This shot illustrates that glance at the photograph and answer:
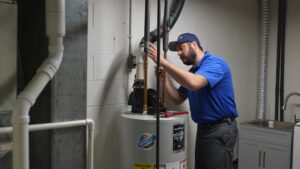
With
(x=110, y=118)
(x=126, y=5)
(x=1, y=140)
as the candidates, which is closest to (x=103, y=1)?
(x=126, y=5)

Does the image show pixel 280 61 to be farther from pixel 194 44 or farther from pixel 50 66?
pixel 50 66

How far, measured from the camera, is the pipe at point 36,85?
1304mm

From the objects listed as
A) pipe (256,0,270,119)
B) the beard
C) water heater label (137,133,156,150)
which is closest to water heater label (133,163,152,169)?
water heater label (137,133,156,150)

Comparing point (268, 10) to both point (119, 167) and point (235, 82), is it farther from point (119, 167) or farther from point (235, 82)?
point (119, 167)

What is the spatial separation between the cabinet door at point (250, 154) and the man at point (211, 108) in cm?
90

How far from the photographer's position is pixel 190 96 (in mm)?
2600

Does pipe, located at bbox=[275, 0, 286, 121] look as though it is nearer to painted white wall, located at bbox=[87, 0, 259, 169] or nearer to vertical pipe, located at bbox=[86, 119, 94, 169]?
painted white wall, located at bbox=[87, 0, 259, 169]

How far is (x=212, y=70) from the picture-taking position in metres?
2.39

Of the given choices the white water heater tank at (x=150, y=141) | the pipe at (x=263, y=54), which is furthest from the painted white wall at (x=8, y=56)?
the pipe at (x=263, y=54)

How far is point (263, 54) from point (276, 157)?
1184 mm

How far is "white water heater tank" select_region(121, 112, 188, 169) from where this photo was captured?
2.12 metres

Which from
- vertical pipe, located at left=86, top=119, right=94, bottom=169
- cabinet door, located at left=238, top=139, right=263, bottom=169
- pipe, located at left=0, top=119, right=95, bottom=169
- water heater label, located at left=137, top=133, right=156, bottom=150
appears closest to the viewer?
pipe, located at left=0, top=119, right=95, bottom=169

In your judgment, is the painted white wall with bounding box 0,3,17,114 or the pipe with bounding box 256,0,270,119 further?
the pipe with bounding box 256,0,270,119

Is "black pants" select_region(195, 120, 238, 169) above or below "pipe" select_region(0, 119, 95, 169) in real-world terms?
below
